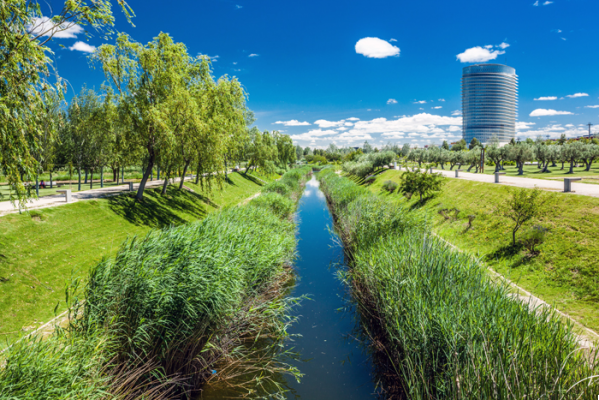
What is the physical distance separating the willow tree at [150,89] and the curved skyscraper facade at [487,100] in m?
208

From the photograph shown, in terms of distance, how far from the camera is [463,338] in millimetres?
Result: 4664

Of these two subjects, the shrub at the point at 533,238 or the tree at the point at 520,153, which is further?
the tree at the point at 520,153

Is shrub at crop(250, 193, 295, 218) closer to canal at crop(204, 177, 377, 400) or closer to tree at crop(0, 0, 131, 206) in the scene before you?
canal at crop(204, 177, 377, 400)

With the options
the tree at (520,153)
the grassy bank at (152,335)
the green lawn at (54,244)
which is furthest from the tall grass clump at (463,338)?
the tree at (520,153)

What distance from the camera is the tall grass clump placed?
4.00 metres

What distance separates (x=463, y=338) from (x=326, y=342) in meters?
4.93

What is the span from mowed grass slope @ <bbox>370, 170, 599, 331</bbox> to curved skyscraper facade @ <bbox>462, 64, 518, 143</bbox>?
201m

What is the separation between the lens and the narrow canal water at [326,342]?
705cm

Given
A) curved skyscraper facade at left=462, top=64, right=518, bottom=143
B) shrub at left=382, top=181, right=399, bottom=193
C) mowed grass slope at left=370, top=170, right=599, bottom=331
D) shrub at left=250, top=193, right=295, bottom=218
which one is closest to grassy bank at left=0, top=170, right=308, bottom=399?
mowed grass slope at left=370, top=170, right=599, bottom=331

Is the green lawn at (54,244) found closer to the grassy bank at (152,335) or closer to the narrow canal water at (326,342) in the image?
the grassy bank at (152,335)

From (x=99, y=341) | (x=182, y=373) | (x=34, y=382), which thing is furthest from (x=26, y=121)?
(x=182, y=373)

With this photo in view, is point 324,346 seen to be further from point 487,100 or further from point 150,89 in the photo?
point 487,100

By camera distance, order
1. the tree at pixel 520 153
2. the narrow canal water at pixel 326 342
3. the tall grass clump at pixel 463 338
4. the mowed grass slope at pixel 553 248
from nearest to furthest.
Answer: the tall grass clump at pixel 463 338 < the narrow canal water at pixel 326 342 < the mowed grass slope at pixel 553 248 < the tree at pixel 520 153

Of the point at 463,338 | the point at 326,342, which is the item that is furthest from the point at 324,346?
the point at 463,338
